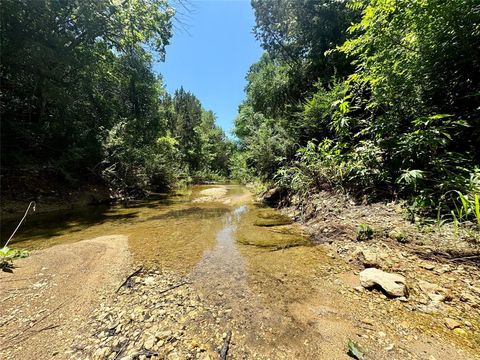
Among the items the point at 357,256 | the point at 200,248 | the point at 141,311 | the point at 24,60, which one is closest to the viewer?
the point at 141,311

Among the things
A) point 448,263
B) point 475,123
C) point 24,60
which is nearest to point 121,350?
point 448,263

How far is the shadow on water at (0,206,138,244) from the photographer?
193 inches

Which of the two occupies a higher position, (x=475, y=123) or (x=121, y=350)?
(x=475, y=123)

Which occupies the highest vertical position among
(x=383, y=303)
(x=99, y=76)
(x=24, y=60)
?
(x=99, y=76)

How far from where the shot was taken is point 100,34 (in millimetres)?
10453

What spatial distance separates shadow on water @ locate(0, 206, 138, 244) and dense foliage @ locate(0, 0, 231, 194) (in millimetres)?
3188

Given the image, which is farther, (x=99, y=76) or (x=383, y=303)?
(x=99, y=76)

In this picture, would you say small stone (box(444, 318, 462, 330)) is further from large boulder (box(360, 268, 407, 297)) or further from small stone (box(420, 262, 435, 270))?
small stone (box(420, 262, 435, 270))

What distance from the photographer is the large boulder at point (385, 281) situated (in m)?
2.31

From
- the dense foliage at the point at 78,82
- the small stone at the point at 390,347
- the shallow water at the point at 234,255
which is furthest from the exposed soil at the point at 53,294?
the dense foliage at the point at 78,82

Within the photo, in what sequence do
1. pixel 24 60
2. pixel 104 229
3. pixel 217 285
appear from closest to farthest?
pixel 217 285 < pixel 104 229 < pixel 24 60

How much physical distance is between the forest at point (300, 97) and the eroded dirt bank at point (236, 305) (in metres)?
1.14

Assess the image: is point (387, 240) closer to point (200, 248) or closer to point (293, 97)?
point (200, 248)

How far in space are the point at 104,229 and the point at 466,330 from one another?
6309 millimetres
